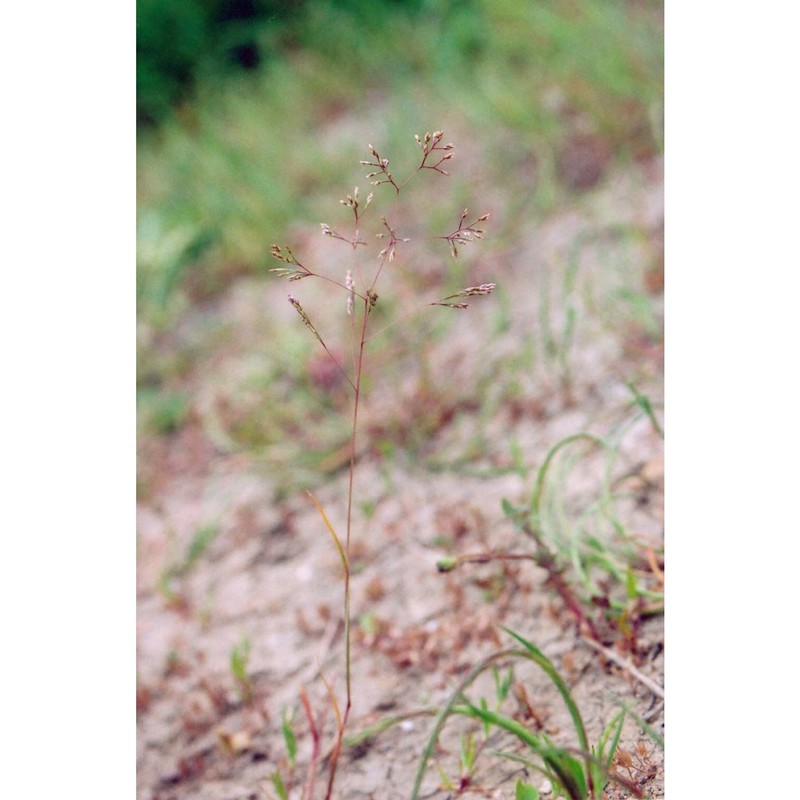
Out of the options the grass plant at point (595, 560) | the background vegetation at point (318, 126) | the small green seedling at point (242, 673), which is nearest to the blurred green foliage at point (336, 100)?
the background vegetation at point (318, 126)

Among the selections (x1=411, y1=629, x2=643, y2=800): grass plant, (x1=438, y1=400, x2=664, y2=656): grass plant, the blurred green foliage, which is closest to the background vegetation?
the blurred green foliage

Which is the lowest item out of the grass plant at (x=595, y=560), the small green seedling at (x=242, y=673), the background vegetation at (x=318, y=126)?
the small green seedling at (x=242, y=673)

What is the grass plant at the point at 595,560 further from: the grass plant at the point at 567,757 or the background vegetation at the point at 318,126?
the background vegetation at the point at 318,126

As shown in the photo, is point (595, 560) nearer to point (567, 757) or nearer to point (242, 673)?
point (567, 757)

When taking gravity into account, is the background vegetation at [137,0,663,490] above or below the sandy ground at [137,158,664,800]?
above

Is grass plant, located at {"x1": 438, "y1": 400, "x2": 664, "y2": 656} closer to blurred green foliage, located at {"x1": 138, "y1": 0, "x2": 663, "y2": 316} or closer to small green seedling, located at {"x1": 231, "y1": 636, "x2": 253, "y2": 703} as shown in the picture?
small green seedling, located at {"x1": 231, "y1": 636, "x2": 253, "y2": 703}

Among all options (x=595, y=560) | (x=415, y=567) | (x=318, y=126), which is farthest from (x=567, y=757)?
(x=318, y=126)

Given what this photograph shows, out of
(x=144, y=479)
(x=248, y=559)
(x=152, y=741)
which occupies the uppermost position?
(x=144, y=479)

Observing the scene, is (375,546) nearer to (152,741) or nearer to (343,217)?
(152,741)

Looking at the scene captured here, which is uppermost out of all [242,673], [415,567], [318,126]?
[318,126]
